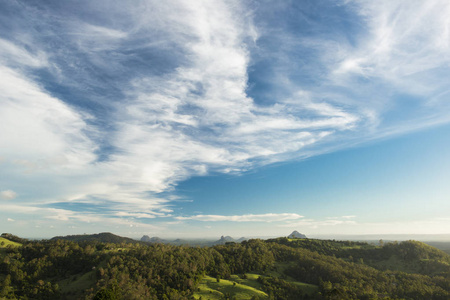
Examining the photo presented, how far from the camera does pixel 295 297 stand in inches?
6668

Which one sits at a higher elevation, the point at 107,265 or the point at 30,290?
the point at 107,265

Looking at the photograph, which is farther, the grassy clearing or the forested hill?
the grassy clearing

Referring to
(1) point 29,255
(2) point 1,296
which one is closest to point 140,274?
(2) point 1,296

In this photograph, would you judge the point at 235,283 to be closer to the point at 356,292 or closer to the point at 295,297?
the point at 295,297

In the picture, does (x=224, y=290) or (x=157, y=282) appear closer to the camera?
(x=224, y=290)

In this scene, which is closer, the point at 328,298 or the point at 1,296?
the point at 1,296

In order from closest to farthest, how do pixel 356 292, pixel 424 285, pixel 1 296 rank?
pixel 1 296
pixel 356 292
pixel 424 285

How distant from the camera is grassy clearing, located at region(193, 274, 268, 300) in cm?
15493

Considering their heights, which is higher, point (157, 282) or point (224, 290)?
point (157, 282)

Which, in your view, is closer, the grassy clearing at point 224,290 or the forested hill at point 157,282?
the forested hill at point 157,282

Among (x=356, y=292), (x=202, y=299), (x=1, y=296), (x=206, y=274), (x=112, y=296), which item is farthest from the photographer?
(x=206, y=274)

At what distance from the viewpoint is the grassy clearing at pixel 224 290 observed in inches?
6099

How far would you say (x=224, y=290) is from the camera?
6398 inches

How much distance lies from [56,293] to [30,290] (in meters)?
17.0
